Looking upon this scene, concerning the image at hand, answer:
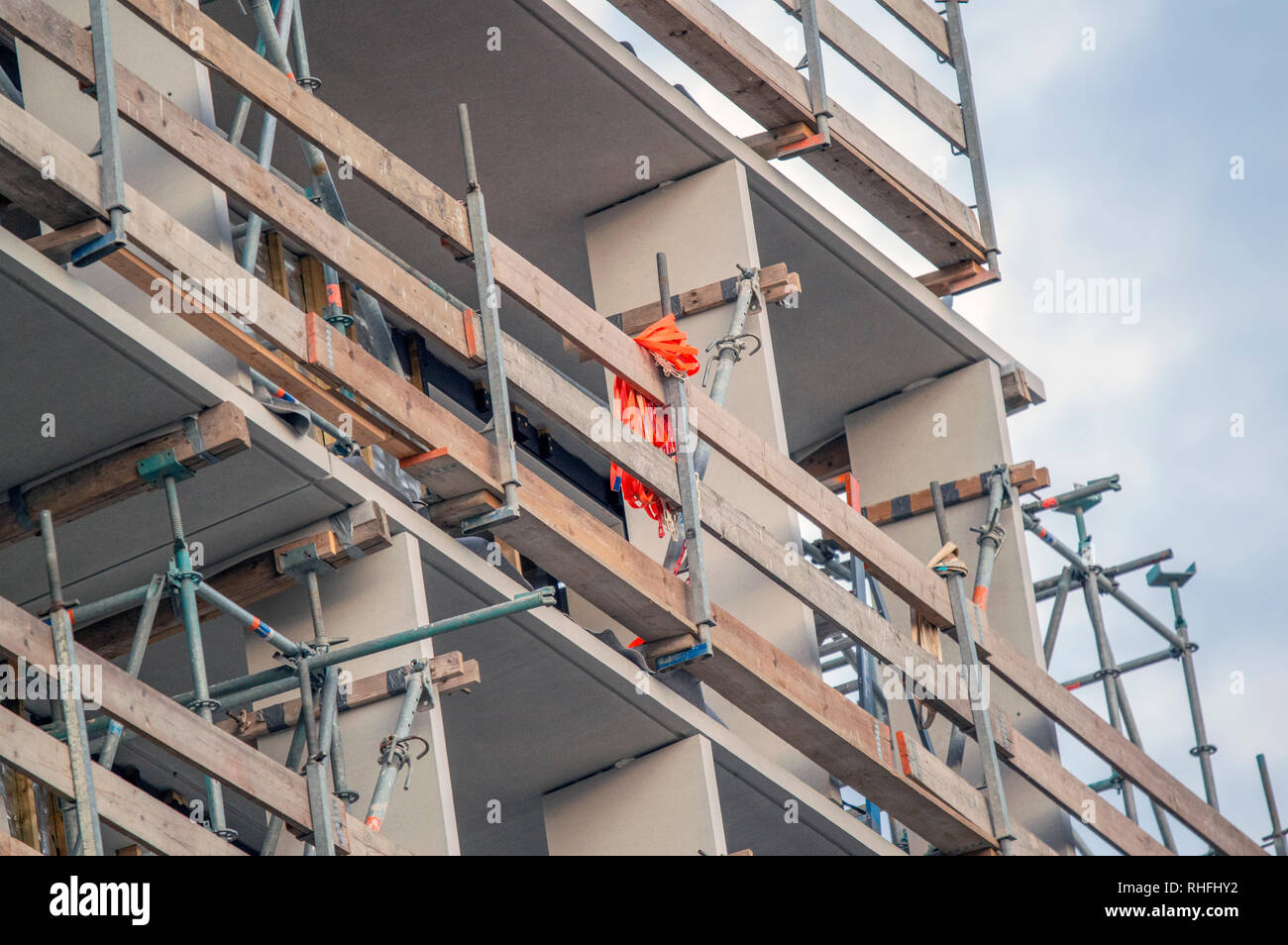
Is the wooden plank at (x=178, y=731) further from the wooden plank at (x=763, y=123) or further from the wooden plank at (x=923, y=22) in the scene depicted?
the wooden plank at (x=923, y=22)

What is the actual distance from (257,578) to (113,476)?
1.05 m

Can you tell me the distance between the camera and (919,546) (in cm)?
1716

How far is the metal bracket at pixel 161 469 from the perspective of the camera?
10.7 metres

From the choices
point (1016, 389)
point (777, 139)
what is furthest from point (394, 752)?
point (1016, 389)

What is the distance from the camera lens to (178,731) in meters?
9.05

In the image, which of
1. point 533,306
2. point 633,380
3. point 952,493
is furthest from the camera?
point 952,493

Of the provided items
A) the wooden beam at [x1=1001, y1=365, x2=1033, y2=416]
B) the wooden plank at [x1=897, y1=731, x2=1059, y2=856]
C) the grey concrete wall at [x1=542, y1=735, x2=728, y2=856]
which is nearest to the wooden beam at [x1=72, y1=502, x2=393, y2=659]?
the grey concrete wall at [x1=542, y1=735, x2=728, y2=856]

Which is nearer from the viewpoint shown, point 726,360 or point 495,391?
point 495,391

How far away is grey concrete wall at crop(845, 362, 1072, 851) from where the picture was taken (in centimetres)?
1633

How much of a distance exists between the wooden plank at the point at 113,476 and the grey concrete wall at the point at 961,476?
697 cm

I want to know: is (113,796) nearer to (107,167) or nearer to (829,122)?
(107,167)
